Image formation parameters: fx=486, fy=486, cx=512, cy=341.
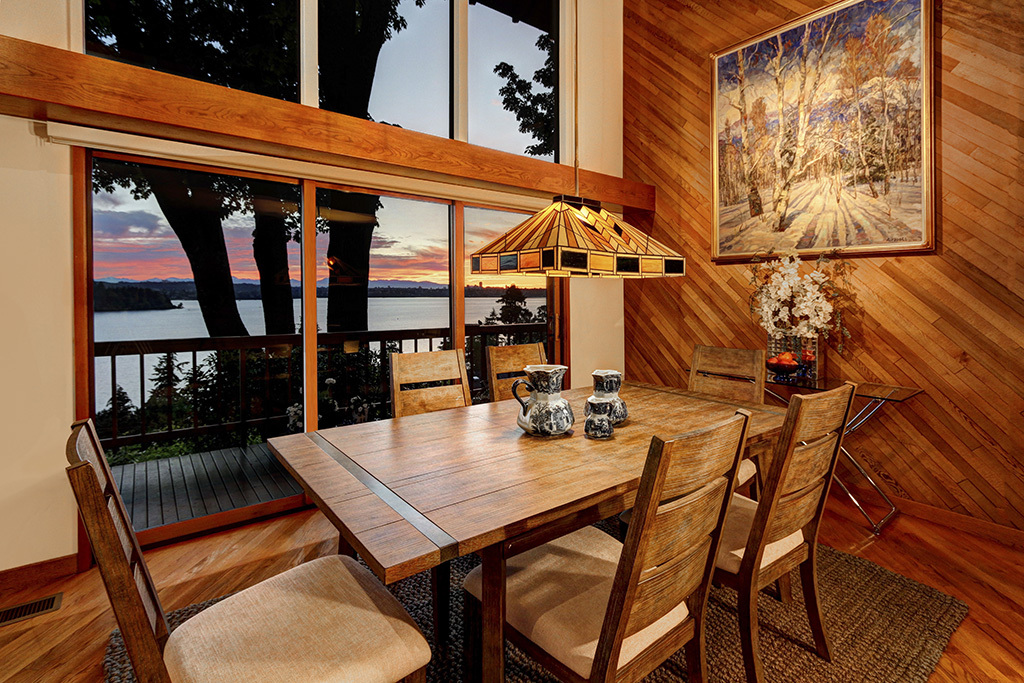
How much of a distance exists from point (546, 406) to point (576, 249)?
0.64m

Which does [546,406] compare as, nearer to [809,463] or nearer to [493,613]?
[493,613]

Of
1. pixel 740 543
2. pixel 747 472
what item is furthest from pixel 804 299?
pixel 740 543

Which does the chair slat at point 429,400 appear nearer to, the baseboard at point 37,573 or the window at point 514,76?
the baseboard at point 37,573

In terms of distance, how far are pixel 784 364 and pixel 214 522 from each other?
3.59 metres

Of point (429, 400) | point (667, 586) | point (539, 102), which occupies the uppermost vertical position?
point (539, 102)

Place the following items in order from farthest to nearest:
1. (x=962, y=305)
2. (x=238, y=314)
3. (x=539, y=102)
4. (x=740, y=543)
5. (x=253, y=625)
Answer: (x=539, y=102)
(x=238, y=314)
(x=962, y=305)
(x=740, y=543)
(x=253, y=625)

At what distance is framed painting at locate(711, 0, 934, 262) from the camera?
289cm

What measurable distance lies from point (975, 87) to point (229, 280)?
4.39 metres

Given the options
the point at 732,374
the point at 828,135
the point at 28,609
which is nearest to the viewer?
the point at 28,609

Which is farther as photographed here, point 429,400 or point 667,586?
point 429,400

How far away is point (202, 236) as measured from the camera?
2.81 metres

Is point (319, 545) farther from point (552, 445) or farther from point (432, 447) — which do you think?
point (552, 445)

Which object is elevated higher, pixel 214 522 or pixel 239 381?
pixel 239 381

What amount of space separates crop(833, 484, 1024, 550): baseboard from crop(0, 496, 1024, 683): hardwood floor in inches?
2.3
